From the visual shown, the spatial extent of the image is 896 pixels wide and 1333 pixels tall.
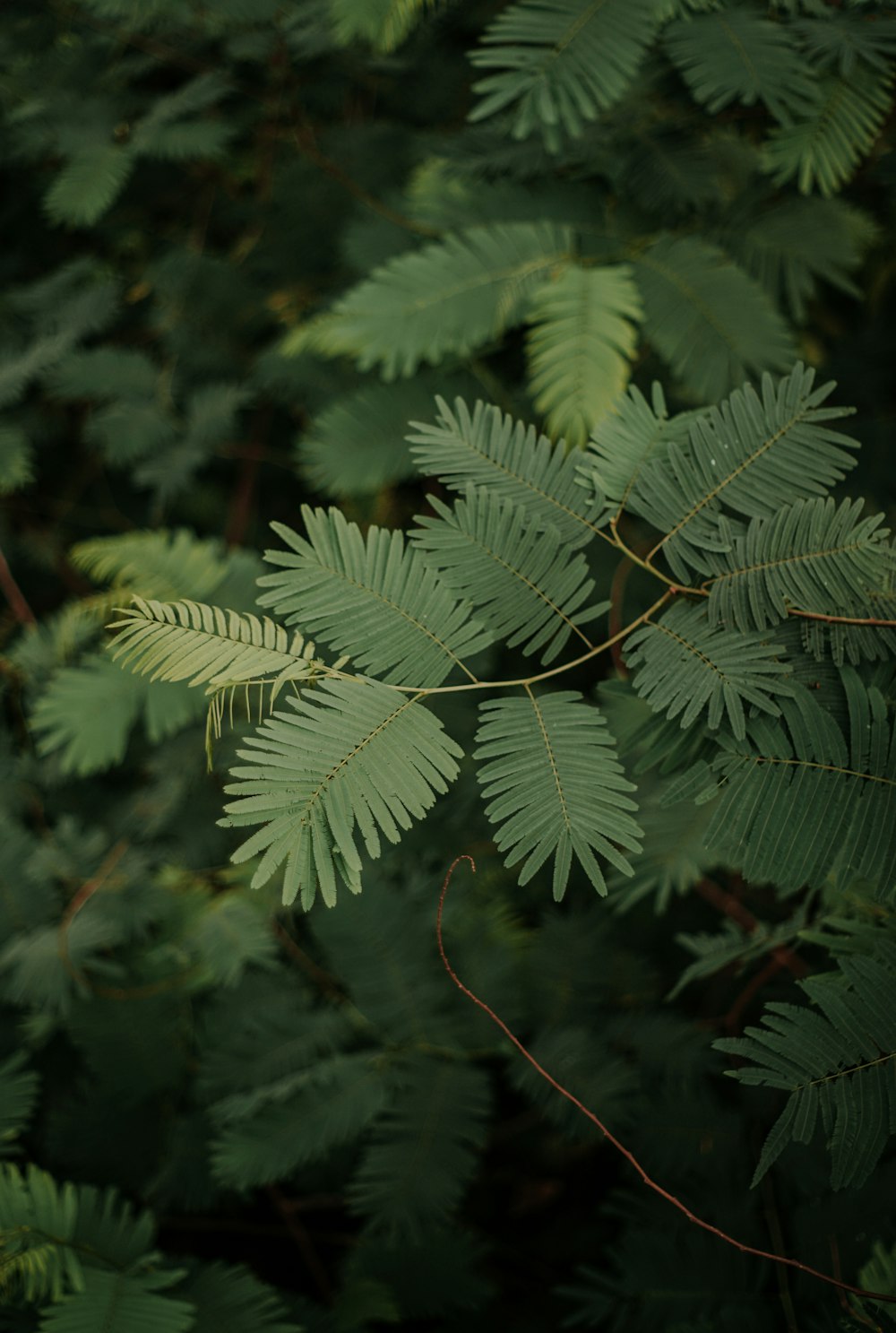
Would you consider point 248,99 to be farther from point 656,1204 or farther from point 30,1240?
point 656,1204

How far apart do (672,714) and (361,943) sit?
0.77m

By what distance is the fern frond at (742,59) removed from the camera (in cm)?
90

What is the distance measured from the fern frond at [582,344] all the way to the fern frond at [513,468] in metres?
0.28

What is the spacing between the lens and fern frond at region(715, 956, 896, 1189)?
0.58 meters

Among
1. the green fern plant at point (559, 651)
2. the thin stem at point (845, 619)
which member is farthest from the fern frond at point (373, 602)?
the thin stem at point (845, 619)

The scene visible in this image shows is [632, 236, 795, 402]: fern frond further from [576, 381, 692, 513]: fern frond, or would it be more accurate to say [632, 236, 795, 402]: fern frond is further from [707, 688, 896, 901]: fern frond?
[707, 688, 896, 901]: fern frond

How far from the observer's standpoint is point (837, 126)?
3.21ft

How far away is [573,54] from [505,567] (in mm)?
605

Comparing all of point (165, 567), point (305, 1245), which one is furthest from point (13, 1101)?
point (165, 567)

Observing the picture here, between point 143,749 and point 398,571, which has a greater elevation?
point 398,571

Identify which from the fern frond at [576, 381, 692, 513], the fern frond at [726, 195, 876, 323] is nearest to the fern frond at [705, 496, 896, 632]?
the fern frond at [576, 381, 692, 513]

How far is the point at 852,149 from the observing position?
3.28ft

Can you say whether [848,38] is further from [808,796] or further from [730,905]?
[730,905]

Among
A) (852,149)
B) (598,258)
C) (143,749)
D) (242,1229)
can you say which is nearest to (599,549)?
(598,258)
